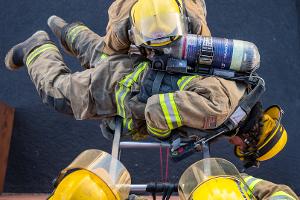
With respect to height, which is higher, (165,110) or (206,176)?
(165,110)

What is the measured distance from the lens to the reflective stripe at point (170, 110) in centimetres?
109

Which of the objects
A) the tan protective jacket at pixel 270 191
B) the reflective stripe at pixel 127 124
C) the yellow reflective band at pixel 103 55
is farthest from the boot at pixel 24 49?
the tan protective jacket at pixel 270 191

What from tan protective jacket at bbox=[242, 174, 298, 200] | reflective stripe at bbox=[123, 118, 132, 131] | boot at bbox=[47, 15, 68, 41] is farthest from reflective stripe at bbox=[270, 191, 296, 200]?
boot at bbox=[47, 15, 68, 41]

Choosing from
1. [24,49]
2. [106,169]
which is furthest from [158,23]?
[24,49]

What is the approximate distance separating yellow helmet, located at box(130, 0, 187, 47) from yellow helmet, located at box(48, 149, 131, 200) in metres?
0.32

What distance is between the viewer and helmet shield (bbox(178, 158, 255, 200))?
1008 mm

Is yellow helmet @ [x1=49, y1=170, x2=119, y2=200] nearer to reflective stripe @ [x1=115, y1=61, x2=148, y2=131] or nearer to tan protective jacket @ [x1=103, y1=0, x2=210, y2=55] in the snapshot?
reflective stripe @ [x1=115, y1=61, x2=148, y2=131]

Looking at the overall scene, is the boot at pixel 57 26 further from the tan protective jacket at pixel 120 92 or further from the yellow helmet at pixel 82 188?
the yellow helmet at pixel 82 188

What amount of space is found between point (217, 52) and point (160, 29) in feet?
0.55

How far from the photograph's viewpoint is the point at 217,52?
1180 mm

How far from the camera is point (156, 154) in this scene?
1.91 meters

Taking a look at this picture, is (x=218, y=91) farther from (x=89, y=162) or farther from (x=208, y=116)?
(x=89, y=162)

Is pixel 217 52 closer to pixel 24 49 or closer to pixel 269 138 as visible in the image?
pixel 269 138

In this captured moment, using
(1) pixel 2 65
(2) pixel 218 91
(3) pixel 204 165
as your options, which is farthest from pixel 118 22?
(1) pixel 2 65
